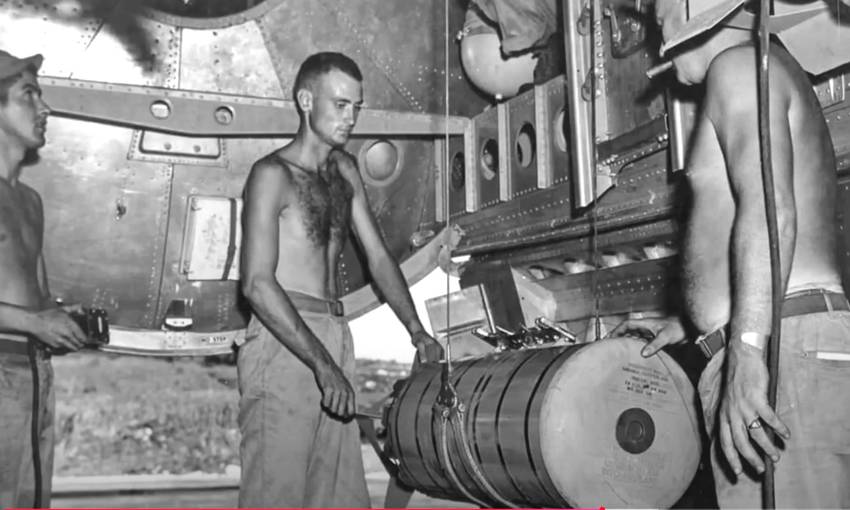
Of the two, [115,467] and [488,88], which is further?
[115,467]

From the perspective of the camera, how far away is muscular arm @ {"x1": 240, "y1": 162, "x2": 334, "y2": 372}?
3547 mm

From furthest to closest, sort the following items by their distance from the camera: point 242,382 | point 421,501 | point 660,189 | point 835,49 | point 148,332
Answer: point 421,501 → point 148,332 → point 242,382 → point 660,189 → point 835,49

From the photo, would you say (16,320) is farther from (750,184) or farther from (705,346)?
(750,184)

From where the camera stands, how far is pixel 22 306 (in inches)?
156

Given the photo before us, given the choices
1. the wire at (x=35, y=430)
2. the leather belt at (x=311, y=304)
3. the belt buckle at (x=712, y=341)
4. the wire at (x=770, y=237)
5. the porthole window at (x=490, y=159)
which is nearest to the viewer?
the wire at (x=770, y=237)

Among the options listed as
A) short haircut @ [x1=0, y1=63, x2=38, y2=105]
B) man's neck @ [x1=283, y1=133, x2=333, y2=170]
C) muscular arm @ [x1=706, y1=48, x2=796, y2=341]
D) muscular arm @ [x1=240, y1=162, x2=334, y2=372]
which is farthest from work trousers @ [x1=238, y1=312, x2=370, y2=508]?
muscular arm @ [x1=706, y1=48, x2=796, y2=341]

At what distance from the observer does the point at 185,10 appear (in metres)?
4.39

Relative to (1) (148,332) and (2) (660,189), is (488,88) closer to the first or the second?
(2) (660,189)

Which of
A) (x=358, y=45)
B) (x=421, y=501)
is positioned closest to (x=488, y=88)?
(x=358, y=45)

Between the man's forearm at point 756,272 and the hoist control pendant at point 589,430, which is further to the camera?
the hoist control pendant at point 589,430

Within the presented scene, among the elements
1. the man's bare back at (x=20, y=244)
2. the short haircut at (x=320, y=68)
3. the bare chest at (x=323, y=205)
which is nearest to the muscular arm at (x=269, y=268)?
the bare chest at (x=323, y=205)

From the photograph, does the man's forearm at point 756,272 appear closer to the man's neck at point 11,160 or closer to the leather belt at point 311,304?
the leather belt at point 311,304

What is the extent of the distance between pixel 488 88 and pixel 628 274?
4.85 feet

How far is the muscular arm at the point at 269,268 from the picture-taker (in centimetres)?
355
